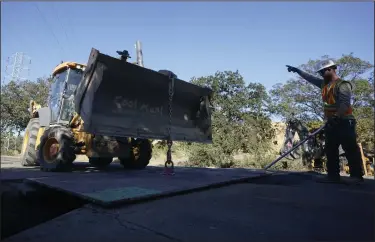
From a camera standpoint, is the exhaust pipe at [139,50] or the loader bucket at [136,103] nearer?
the loader bucket at [136,103]

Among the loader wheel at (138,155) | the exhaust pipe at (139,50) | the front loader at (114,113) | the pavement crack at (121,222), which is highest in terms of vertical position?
the exhaust pipe at (139,50)

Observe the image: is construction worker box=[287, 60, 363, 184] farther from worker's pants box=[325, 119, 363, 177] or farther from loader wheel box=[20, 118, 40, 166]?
loader wheel box=[20, 118, 40, 166]

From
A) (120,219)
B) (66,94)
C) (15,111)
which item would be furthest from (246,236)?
(15,111)

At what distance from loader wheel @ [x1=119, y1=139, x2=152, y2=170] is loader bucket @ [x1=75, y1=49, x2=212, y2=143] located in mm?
1410

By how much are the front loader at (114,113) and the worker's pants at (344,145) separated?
2667 millimetres

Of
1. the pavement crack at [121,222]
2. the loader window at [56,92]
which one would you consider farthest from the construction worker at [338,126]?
the loader window at [56,92]

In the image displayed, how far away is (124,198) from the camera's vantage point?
247cm

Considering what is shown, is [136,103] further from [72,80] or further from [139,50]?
[139,50]

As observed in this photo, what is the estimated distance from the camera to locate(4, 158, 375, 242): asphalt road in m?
1.69

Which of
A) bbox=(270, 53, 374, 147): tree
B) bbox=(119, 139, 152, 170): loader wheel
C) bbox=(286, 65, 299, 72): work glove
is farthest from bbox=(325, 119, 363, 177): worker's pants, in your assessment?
bbox=(270, 53, 374, 147): tree

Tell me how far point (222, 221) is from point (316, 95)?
2087 centimetres

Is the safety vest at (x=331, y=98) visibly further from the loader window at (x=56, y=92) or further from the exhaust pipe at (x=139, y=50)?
the loader window at (x=56, y=92)

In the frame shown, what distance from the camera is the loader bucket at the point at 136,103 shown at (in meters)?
4.56

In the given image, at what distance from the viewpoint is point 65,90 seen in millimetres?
6406
